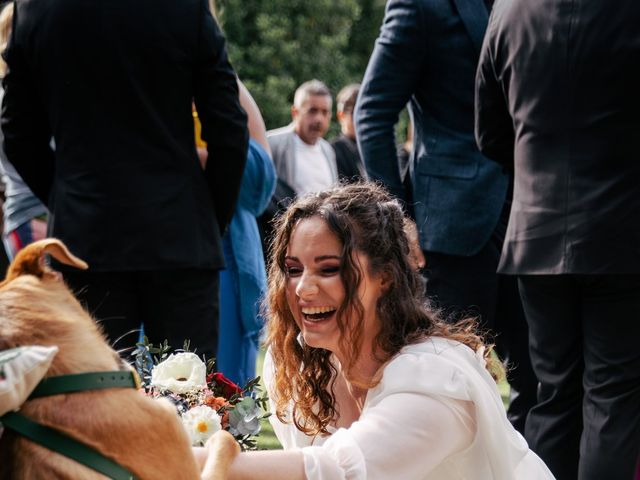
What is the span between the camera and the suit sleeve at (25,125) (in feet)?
13.2

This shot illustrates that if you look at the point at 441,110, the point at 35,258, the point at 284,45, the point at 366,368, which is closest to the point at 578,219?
the point at 441,110

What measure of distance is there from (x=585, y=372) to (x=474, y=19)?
4.95 ft

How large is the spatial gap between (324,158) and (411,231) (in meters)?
4.91

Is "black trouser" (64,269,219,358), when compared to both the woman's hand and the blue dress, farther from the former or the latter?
the woman's hand

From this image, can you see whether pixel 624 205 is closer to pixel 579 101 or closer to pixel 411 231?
pixel 579 101

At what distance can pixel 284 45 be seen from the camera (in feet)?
67.7

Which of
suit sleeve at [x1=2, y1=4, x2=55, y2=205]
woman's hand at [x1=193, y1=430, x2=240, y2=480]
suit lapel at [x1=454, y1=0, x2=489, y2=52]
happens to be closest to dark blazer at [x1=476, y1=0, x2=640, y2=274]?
suit lapel at [x1=454, y1=0, x2=489, y2=52]

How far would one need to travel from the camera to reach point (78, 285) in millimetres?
3945

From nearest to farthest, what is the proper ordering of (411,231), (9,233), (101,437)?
(101,437), (411,231), (9,233)

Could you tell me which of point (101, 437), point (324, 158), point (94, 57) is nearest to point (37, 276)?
point (101, 437)

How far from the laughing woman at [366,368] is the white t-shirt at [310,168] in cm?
445

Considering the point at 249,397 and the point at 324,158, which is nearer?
the point at 249,397

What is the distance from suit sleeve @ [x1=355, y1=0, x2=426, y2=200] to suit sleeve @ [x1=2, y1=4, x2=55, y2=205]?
1291 mm

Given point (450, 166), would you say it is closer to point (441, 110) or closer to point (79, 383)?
point (441, 110)
